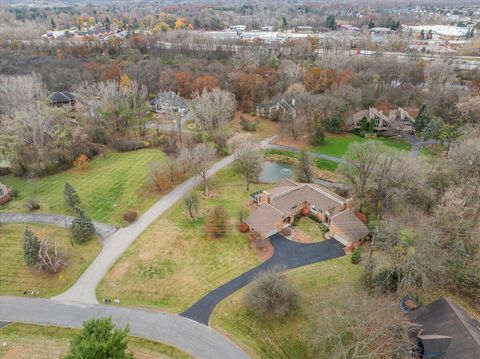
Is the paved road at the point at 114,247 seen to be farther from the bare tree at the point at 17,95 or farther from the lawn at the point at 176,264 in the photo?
the bare tree at the point at 17,95

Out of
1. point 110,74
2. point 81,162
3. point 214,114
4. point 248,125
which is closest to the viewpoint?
point 81,162

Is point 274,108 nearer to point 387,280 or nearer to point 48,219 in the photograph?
point 48,219

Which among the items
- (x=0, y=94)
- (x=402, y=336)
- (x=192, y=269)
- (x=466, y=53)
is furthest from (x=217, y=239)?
(x=466, y=53)

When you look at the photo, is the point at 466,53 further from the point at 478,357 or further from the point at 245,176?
the point at 478,357

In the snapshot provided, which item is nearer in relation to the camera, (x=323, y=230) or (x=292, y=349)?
(x=292, y=349)

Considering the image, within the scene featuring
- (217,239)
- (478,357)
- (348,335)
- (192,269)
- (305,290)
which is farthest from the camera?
(217,239)

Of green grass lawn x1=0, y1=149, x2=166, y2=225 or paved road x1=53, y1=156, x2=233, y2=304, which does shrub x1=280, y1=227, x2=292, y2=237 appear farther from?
green grass lawn x1=0, y1=149, x2=166, y2=225

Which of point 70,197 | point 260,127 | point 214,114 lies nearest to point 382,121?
point 260,127
